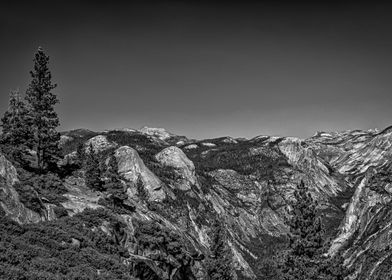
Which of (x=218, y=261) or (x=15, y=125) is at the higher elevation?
(x=15, y=125)

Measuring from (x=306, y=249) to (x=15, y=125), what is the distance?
128 ft

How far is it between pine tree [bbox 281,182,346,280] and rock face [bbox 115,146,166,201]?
341 feet

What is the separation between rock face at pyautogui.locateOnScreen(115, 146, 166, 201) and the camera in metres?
148

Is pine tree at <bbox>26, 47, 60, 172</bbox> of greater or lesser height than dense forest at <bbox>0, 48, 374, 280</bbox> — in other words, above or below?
above

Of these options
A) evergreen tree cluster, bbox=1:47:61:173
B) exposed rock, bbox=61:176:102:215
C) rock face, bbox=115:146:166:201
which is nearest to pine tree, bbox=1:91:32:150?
evergreen tree cluster, bbox=1:47:61:173

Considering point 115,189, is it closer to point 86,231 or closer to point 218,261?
point 86,231

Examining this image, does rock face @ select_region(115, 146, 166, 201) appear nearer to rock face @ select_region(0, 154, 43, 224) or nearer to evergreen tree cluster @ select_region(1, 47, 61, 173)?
evergreen tree cluster @ select_region(1, 47, 61, 173)

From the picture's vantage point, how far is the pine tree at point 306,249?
43.2m

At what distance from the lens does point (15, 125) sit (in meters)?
51.6

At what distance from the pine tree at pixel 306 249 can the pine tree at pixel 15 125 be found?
3340 centimetres

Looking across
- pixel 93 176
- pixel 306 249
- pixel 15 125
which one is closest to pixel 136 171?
pixel 93 176

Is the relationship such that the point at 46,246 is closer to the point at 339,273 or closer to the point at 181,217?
the point at 339,273

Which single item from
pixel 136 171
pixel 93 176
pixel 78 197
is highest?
pixel 136 171

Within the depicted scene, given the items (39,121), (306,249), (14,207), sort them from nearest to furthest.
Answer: (14,207), (306,249), (39,121)
